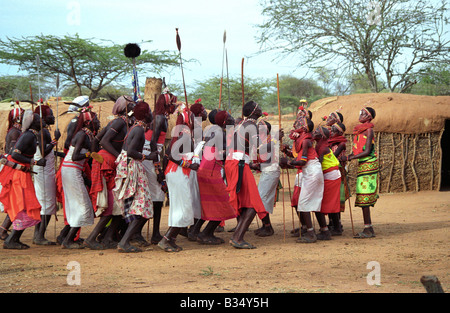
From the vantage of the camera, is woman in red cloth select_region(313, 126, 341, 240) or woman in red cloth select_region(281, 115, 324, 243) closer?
woman in red cloth select_region(281, 115, 324, 243)

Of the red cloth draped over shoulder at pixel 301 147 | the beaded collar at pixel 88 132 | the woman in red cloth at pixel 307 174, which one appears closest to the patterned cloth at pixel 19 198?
the beaded collar at pixel 88 132

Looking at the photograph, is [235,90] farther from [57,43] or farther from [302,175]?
[302,175]

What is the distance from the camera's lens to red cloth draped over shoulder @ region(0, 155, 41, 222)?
6707 millimetres

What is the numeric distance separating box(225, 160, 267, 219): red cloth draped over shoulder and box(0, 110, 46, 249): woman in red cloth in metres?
2.47

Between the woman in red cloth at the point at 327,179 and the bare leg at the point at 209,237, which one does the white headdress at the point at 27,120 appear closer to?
the bare leg at the point at 209,237

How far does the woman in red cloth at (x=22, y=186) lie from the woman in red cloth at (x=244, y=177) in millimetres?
2500

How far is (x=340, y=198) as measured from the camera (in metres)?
7.71

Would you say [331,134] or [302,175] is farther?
[331,134]

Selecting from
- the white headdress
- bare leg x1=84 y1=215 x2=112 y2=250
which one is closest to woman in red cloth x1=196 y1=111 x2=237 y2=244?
bare leg x1=84 y1=215 x2=112 y2=250

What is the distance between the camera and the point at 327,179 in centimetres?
730

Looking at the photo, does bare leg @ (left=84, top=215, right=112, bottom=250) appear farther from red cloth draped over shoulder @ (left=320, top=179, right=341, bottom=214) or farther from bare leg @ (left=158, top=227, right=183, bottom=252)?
red cloth draped over shoulder @ (left=320, top=179, right=341, bottom=214)
